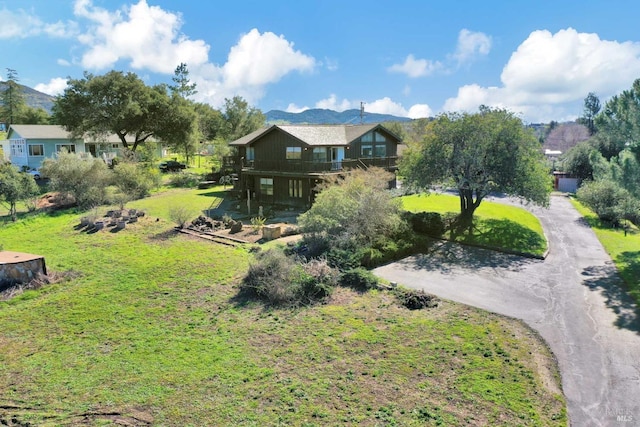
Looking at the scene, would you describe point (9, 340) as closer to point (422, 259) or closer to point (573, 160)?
point (422, 259)

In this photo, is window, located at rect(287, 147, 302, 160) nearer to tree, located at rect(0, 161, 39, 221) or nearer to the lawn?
the lawn

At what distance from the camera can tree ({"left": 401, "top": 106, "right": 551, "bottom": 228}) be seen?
22.5 metres

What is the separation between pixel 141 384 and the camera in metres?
10.4

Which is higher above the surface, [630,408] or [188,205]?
[188,205]

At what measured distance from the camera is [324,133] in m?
33.9

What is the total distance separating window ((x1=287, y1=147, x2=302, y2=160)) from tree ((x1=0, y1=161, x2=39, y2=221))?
60.5ft

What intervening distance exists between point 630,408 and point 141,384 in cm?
1128

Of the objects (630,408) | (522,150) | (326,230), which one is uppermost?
(522,150)

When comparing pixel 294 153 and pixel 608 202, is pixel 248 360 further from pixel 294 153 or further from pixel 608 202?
pixel 608 202

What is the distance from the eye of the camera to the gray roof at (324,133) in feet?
104

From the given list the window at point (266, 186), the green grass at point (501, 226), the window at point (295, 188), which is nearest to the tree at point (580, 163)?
the green grass at point (501, 226)

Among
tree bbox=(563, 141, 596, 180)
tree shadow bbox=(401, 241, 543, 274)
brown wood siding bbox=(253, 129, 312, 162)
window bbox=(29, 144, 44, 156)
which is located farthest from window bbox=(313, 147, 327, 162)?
window bbox=(29, 144, 44, 156)

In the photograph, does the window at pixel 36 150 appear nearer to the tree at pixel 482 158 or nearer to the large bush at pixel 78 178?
the large bush at pixel 78 178

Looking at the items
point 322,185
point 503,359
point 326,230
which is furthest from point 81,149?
point 503,359
